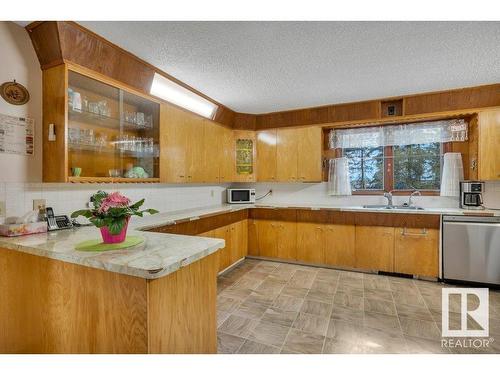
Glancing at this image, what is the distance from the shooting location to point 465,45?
207 centimetres

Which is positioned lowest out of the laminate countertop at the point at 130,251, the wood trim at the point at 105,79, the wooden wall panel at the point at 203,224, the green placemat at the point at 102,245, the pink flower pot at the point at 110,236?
the wooden wall panel at the point at 203,224

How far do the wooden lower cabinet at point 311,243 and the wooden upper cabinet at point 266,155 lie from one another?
963 millimetres

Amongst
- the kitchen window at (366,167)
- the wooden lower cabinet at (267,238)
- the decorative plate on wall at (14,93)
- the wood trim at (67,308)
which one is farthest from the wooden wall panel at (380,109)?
the wood trim at (67,308)

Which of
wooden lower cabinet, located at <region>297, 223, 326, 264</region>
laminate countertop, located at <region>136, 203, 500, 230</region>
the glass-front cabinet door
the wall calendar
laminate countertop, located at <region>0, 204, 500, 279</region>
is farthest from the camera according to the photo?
wooden lower cabinet, located at <region>297, 223, 326, 264</region>

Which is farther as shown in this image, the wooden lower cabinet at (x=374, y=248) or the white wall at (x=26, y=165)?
the wooden lower cabinet at (x=374, y=248)

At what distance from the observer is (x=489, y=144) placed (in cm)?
302

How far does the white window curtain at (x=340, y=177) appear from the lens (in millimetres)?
3898

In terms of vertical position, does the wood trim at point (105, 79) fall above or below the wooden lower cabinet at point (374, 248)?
above

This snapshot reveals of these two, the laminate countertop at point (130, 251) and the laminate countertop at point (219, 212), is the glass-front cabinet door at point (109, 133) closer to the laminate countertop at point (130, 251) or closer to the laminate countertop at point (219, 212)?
the laminate countertop at point (219, 212)

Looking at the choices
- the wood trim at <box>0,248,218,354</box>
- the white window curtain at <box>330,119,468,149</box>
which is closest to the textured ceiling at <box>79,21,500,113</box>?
the white window curtain at <box>330,119,468,149</box>

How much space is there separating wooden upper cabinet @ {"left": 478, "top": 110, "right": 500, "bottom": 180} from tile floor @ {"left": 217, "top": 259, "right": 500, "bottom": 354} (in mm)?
1394

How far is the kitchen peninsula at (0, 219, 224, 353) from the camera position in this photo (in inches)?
44.9

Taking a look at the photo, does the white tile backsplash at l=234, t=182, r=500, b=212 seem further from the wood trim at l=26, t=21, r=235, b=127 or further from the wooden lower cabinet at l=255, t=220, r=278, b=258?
the wood trim at l=26, t=21, r=235, b=127

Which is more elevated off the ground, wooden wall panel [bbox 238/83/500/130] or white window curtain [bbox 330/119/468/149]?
wooden wall panel [bbox 238/83/500/130]
